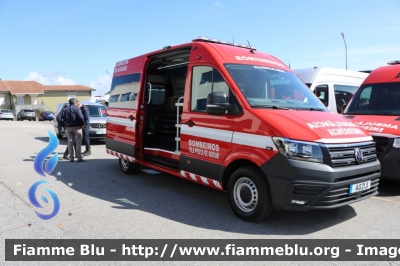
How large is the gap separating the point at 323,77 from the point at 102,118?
350 inches

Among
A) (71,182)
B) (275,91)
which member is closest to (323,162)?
(275,91)

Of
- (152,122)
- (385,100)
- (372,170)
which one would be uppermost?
(385,100)

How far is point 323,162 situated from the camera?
4133 millimetres

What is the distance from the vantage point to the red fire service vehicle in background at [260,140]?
4.14 meters

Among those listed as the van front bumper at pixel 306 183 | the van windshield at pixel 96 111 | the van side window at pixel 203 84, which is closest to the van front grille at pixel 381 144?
the van front bumper at pixel 306 183

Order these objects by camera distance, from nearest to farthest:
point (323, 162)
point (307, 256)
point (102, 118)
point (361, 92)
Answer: point (307, 256) → point (323, 162) → point (361, 92) → point (102, 118)

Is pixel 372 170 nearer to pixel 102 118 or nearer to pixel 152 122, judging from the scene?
pixel 152 122

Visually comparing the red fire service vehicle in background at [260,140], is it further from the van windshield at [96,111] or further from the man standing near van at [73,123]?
the van windshield at [96,111]

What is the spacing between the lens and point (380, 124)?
20.7 ft

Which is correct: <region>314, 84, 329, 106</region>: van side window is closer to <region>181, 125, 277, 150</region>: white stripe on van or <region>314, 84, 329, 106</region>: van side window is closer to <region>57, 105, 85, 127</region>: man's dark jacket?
<region>181, 125, 277, 150</region>: white stripe on van

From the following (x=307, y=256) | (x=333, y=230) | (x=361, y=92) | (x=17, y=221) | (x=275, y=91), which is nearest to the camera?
(x=307, y=256)

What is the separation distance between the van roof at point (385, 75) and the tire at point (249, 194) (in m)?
4.54

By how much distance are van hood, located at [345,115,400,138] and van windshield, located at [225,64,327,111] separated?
154cm

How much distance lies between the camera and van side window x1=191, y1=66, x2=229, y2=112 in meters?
5.14
